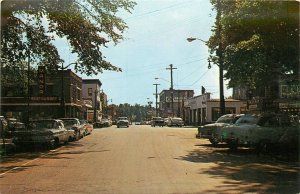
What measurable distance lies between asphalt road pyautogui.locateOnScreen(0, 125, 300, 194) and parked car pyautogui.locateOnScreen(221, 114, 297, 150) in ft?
3.04

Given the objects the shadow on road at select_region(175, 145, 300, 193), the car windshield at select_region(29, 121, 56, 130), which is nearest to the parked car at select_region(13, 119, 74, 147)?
the car windshield at select_region(29, 121, 56, 130)

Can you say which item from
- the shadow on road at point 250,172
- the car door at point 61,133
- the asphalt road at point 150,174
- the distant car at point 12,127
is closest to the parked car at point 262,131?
the shadow on road at point 250,172

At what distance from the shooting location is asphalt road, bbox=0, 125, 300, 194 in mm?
11188

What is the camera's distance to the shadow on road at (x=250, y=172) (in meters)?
11.3

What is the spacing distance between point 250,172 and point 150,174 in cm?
302

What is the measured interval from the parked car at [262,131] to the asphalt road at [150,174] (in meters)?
0.93

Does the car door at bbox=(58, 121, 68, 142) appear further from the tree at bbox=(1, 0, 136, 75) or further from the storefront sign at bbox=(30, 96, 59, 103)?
the storefront sign at bbox=(30, 96, 59, 103)

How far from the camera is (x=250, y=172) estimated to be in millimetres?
14258

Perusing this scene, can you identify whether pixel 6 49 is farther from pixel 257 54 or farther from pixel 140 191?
pixel 140 191

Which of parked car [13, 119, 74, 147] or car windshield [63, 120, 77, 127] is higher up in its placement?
car windshield [63, 120, 77, 127]

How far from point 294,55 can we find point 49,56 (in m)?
14.0

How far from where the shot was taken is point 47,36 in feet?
89.2

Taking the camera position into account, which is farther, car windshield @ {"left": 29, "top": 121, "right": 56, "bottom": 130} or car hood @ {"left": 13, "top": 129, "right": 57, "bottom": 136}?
car windshield @ {"left": 29, "top": 121, "right": 56, "bottom": 130}

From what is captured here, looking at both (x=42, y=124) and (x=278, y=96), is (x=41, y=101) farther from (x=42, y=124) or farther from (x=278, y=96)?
(x=42, y=124)
